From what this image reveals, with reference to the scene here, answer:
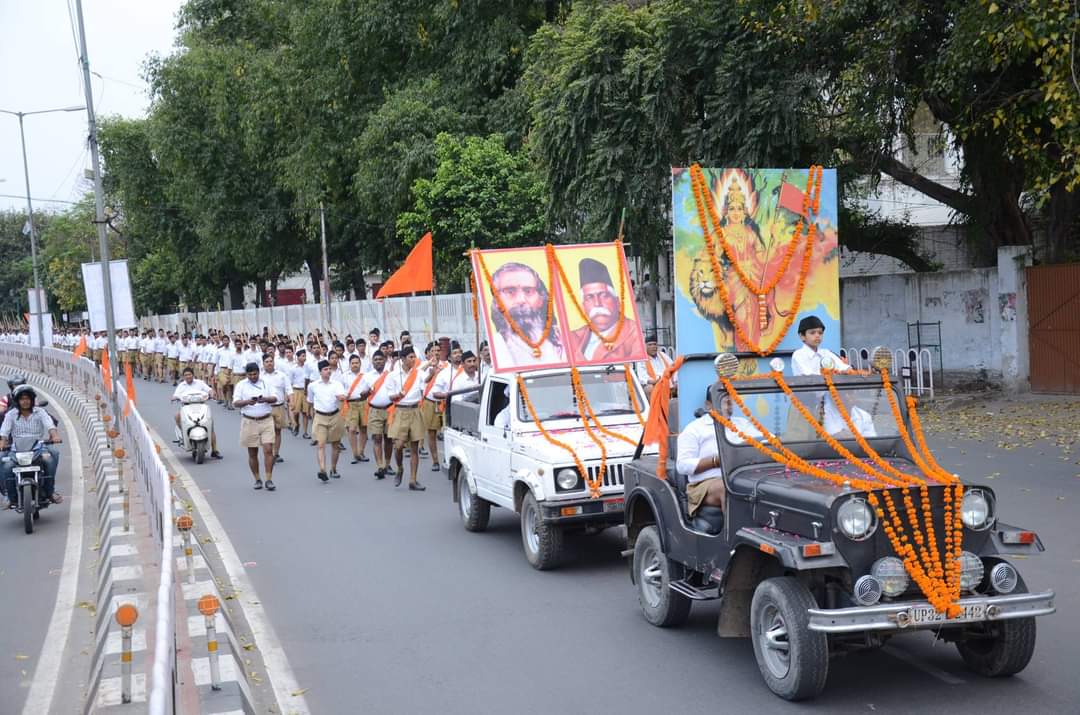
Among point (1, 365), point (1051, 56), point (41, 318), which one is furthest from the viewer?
point (1, 365)

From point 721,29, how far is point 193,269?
42.8 metres

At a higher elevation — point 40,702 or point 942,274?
point 942,274

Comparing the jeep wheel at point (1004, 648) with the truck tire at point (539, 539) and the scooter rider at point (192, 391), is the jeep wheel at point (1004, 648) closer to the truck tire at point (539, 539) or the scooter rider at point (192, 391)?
the truck tire at point (539, 539)

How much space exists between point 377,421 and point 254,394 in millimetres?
1855

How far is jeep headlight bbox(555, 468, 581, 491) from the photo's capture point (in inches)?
381

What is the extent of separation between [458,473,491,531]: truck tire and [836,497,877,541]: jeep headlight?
6044 mm

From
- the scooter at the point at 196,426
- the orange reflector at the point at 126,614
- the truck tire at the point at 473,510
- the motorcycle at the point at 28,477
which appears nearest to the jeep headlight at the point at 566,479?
the truck tire at the point at 473,510

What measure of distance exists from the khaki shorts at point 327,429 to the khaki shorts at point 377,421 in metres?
0.49

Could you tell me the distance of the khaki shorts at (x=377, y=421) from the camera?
16.7 meters

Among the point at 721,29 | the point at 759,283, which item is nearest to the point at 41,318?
the point at 721,29

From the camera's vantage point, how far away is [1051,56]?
507 inches

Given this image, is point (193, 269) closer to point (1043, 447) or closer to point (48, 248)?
point (48, 248)

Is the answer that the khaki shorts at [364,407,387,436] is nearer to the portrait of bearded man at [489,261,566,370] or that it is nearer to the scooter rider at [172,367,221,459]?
the scooter rider at [172,367,221,459]

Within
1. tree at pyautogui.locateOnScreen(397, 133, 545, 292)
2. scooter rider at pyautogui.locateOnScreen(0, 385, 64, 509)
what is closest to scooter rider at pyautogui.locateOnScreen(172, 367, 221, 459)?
scooter rider at pyautogui.locateOnScreen(0, 385, 64, 509)
